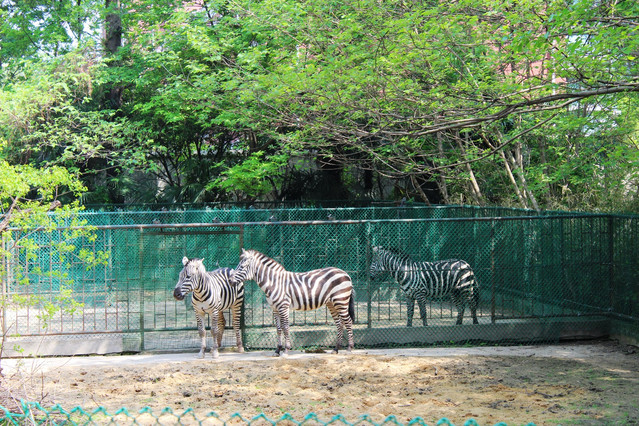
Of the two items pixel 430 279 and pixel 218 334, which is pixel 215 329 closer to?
pixel 218 334

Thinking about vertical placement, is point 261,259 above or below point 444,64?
below

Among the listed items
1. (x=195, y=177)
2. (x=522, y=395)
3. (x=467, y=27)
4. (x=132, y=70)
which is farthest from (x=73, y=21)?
(x=522, y=395)

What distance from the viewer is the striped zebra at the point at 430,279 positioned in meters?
10.4

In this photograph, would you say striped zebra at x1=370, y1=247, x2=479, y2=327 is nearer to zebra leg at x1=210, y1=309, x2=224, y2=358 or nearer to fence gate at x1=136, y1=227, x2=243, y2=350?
fence gate at x1=136, y1=227, x2=243, y2=350

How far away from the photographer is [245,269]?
9.38 metres

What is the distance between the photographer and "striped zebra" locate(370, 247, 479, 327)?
1043 cm

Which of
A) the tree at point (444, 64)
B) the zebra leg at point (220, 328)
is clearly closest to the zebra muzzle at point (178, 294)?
the zebra leg at point (220, 328)

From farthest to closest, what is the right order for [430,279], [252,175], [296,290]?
[252,175] < [430,279] < [296,290]

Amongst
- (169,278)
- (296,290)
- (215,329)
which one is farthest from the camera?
(169,278)

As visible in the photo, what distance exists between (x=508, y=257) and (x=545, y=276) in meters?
0.84

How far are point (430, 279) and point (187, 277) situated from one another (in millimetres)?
4238

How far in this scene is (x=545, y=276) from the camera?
1098 cm

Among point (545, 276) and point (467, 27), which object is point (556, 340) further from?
point (467, 27)

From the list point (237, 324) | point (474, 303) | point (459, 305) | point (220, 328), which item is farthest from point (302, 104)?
point (474, 303)
